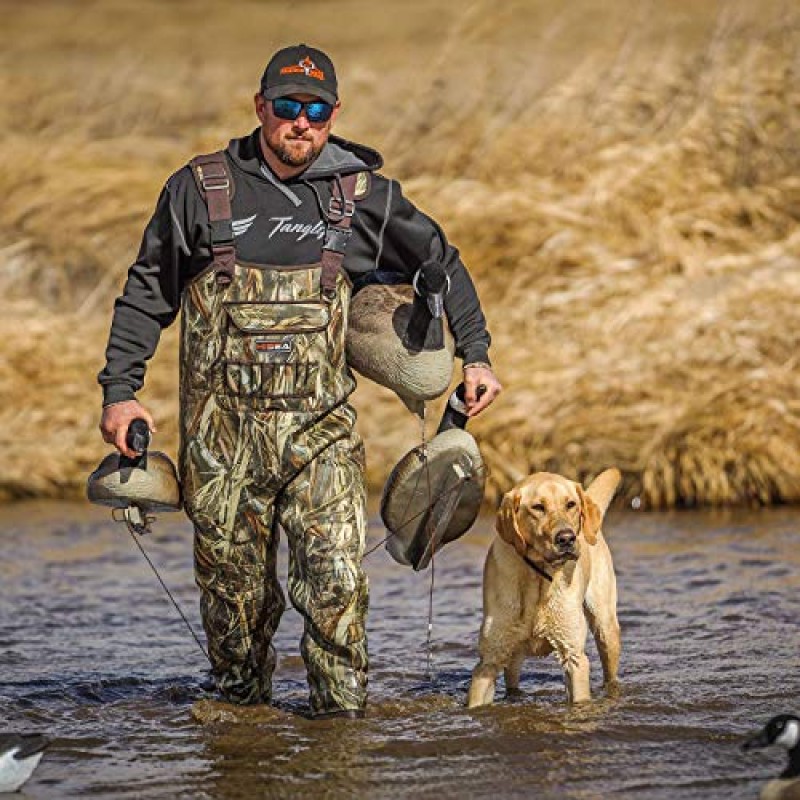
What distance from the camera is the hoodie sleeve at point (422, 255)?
671 cm

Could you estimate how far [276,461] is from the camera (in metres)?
6.62

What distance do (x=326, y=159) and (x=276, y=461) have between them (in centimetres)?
106

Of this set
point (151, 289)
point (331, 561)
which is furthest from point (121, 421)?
point (331, 561)

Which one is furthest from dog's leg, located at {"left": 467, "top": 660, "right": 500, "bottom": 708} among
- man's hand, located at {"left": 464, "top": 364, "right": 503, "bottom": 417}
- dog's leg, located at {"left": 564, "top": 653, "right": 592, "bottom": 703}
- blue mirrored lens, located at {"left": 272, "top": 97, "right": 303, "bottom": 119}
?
blue mirrored lens, located at {"left": 272, "top": 97, "right": 303, "bottom": 119}

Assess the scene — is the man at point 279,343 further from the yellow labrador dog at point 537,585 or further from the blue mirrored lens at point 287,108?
the yellow labrador dog at point 537,585

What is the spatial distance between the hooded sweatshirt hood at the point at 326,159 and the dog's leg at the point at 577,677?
1975mm

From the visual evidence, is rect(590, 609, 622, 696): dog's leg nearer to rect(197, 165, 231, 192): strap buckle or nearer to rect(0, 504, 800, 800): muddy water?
rect(0, 504, 800, 800): muddy water

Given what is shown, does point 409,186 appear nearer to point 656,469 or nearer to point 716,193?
point 716,193

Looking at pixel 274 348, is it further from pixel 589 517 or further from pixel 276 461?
pixel 589 517

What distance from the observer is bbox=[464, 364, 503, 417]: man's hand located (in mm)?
6684

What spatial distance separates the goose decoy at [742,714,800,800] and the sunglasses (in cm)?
255

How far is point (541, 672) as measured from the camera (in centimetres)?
821

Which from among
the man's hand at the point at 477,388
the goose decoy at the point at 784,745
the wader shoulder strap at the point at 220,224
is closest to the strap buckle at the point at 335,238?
the wader shoulder strap at the point at 220,224

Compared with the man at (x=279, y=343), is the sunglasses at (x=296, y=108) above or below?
above
